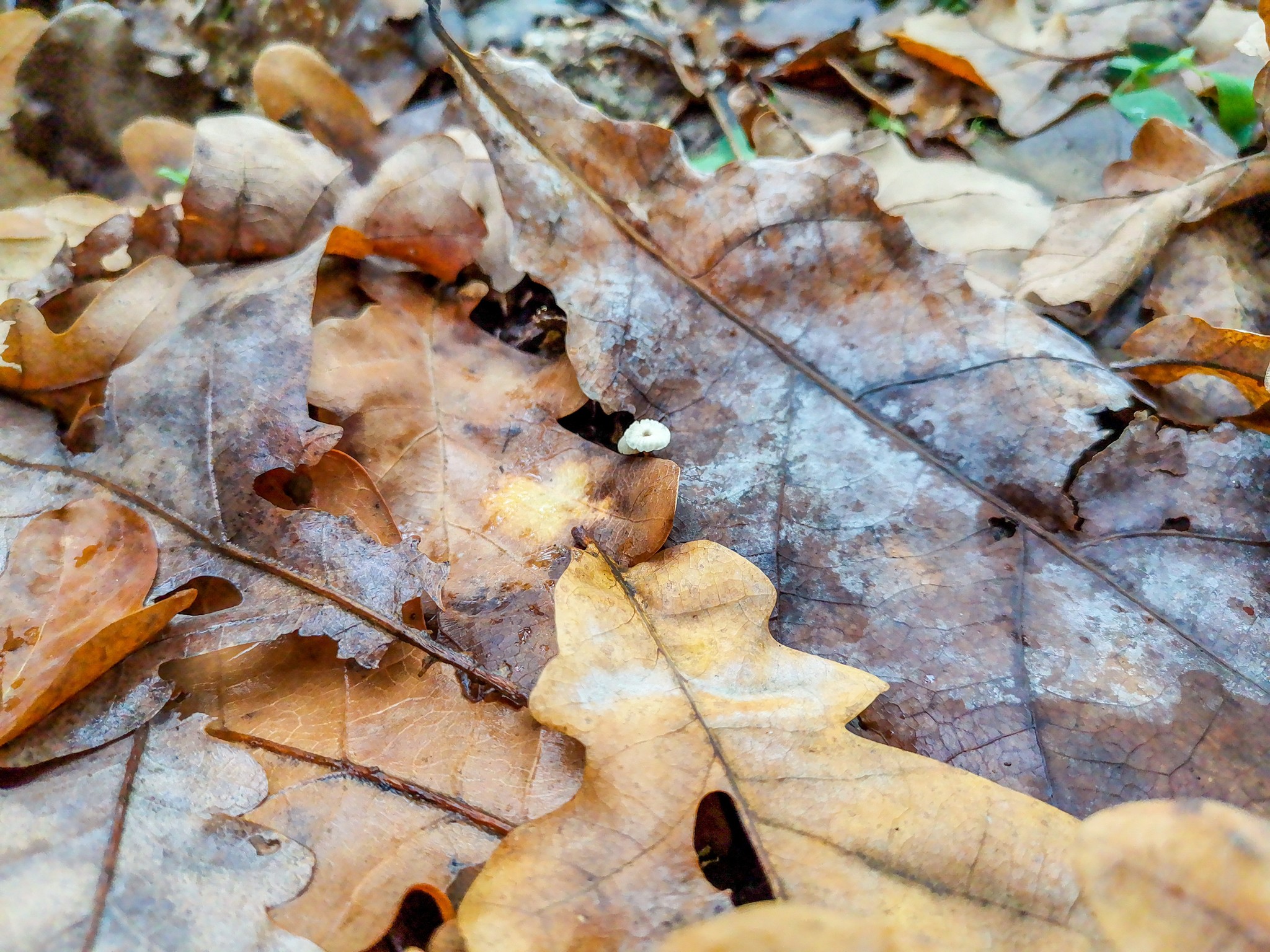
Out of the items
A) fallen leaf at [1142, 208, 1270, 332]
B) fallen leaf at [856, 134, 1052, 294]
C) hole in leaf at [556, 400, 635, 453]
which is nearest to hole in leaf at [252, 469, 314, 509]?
hole in leaf at [556, 400, 635, 453]

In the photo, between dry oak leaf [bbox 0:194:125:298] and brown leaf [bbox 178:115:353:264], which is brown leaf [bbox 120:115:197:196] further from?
brown leaf [bbox 178:115:353:264]

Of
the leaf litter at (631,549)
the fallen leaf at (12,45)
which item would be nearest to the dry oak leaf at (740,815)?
the leaf litter at (631,549)

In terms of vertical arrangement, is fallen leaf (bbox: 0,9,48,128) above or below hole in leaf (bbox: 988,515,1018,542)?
above

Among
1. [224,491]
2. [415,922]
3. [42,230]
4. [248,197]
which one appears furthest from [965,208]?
[42,230]

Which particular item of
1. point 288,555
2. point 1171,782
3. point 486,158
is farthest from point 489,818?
point 486,158

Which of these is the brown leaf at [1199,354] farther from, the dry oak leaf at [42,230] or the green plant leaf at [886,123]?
the dry oak leaf at [42,230]

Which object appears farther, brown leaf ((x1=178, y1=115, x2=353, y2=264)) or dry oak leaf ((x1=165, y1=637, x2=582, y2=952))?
brown leaf ((x1=178, y1=115, x2=353, y2=264))

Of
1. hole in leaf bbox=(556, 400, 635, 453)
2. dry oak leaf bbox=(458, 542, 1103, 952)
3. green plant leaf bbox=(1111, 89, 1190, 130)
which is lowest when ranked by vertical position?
dry oak leaf bbox=(458, 542, 1103, 952)

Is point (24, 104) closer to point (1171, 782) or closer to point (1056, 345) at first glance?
point (1056, 345)
